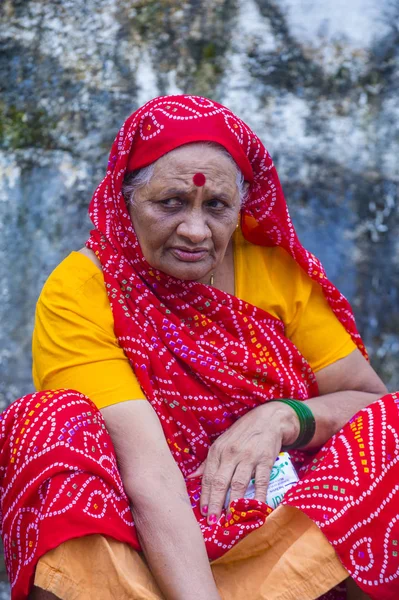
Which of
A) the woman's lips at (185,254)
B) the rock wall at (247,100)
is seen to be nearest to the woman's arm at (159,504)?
the woman's lips at (185,254)

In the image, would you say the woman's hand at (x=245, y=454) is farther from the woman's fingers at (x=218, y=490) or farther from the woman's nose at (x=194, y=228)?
the woman's nose at (x=194, y=228)

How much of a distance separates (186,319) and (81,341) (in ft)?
1.09

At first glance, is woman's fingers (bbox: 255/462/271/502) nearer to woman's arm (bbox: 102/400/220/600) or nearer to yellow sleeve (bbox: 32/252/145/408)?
woman's arm (bbox: 102/400/220/600)

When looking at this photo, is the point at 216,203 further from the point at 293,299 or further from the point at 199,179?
the point at 293,299

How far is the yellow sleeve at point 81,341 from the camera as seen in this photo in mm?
2230

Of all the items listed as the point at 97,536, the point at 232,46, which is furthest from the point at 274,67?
the point at 97,536

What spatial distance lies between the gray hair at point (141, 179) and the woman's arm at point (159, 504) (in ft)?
1.94

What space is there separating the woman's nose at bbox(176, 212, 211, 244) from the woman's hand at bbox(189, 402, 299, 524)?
20.4 inches

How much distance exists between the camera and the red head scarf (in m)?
2.32

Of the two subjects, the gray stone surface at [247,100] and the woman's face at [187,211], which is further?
the gray stone surface at [247,100]

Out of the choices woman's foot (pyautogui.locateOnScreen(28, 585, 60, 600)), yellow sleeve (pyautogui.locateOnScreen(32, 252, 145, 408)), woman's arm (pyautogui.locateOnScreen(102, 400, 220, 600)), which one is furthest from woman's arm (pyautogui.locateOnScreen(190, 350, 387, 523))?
woman's foot (pyautogui.locateOnScreen(28, 585, 60, 600))

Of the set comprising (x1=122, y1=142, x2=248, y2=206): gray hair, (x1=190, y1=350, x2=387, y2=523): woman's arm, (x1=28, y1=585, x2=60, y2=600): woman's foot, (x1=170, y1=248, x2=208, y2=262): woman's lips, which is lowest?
(x1=28, y1=585, x2=60, y2=600): woman's foot

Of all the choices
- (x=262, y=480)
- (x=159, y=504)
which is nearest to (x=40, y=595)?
(x=159, y=504)

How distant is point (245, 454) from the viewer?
2.28 m
